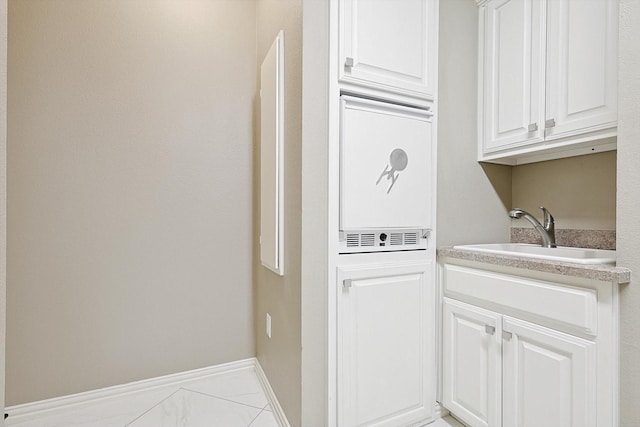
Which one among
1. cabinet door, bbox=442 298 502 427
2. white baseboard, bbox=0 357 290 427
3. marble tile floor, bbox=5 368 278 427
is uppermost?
cabinet door, bbox=442 298 502 427

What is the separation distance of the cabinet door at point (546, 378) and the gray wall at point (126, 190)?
5.06ft

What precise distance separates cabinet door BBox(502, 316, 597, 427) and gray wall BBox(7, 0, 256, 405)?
1.54 metres

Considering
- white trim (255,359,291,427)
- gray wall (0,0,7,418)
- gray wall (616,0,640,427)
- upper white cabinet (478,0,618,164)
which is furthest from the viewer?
white trim (255,359,291,427)

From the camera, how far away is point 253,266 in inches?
86.8

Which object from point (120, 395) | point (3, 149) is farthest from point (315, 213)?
point (120, 395)

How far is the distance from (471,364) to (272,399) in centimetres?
105

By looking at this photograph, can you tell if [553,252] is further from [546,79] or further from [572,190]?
[546,79]

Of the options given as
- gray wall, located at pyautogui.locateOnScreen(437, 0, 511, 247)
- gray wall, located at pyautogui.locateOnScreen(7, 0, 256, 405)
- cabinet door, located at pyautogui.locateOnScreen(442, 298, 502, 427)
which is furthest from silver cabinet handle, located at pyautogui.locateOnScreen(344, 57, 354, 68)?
cabinet door, located at pyautogui.locateOnScreen(442, 298, 502, 427)

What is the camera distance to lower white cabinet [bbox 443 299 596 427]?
1.13 metres

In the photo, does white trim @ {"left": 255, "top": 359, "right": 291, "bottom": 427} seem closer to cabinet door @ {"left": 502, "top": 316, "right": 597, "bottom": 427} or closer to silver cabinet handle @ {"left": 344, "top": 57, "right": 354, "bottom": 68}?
cabinet door @ {"left": 502, "top": 316, "right": 597, "bottom": 427}

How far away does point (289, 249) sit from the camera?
4.95 ft

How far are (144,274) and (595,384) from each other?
216cm

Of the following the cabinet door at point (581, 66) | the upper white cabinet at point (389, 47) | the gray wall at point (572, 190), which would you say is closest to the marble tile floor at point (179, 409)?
the upper white cabinet at point (389, 47)

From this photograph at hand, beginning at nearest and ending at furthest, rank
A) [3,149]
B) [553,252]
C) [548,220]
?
[3,149] → [553,252] → [548,220]
